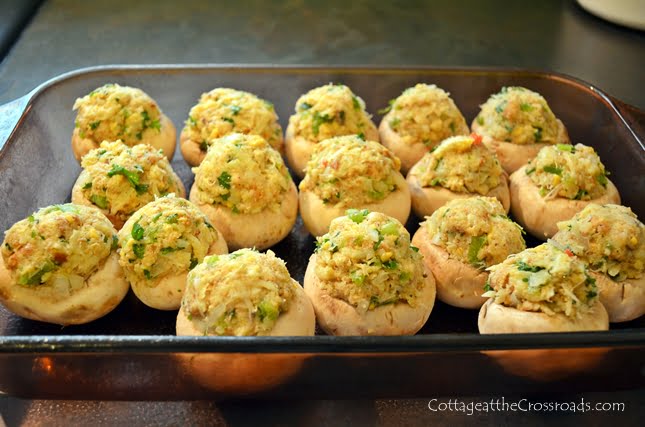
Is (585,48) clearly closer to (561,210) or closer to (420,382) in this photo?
(561,210)

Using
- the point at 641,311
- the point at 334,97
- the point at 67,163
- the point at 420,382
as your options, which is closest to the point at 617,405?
the point at 641,311

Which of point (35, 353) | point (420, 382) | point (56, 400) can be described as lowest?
point (56, 400)

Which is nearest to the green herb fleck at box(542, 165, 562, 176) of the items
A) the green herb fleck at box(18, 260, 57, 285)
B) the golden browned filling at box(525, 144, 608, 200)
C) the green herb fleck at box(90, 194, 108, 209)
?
the golden browned filling at box(525, 144, 608, 200)

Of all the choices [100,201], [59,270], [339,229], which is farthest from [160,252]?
[339,229]

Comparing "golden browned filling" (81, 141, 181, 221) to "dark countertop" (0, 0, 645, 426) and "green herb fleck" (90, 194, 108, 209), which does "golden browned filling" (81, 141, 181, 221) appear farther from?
"dark countertop" (0, 0, 645, 426)

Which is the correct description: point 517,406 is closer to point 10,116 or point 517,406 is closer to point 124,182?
point 124,182
